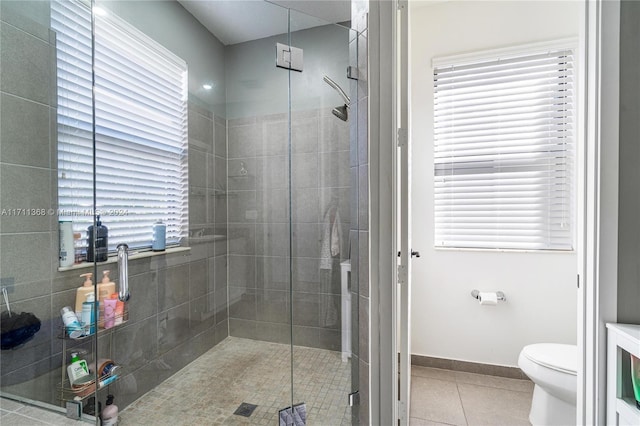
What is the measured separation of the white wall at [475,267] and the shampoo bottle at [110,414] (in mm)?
Answer: 1859

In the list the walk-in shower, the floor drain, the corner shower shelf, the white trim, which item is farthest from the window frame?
the floor drain

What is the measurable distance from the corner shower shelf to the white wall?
1.16 metres

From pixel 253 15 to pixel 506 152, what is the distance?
6.28 feet

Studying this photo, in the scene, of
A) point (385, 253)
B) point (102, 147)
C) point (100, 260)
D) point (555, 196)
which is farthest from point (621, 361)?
point (102, 147)

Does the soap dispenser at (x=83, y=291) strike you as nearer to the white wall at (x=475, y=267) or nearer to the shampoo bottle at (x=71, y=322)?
the shampoo bottle at (x=71, y=322)

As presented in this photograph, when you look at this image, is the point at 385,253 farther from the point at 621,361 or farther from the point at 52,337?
the point at 52,337

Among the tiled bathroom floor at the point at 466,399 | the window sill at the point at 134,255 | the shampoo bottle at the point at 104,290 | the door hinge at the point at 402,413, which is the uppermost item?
the window sill at the point at 134,255

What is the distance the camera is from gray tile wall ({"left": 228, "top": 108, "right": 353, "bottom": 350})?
1721 millimetres

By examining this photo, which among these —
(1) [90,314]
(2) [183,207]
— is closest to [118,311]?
(1) [90,314]

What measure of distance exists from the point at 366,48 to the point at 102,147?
135 centimetres

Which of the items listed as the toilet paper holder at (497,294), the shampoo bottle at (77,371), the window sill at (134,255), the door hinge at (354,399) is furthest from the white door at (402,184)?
the shampoo bottle at (77,371)

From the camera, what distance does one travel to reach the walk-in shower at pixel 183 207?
45.9 inches

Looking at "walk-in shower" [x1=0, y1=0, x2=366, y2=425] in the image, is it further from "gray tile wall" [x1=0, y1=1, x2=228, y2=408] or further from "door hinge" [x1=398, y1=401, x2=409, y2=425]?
"door hinge" [x1=398, y1=401, x2=409, y2=425]

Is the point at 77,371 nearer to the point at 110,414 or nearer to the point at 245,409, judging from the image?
the point at 110,414
